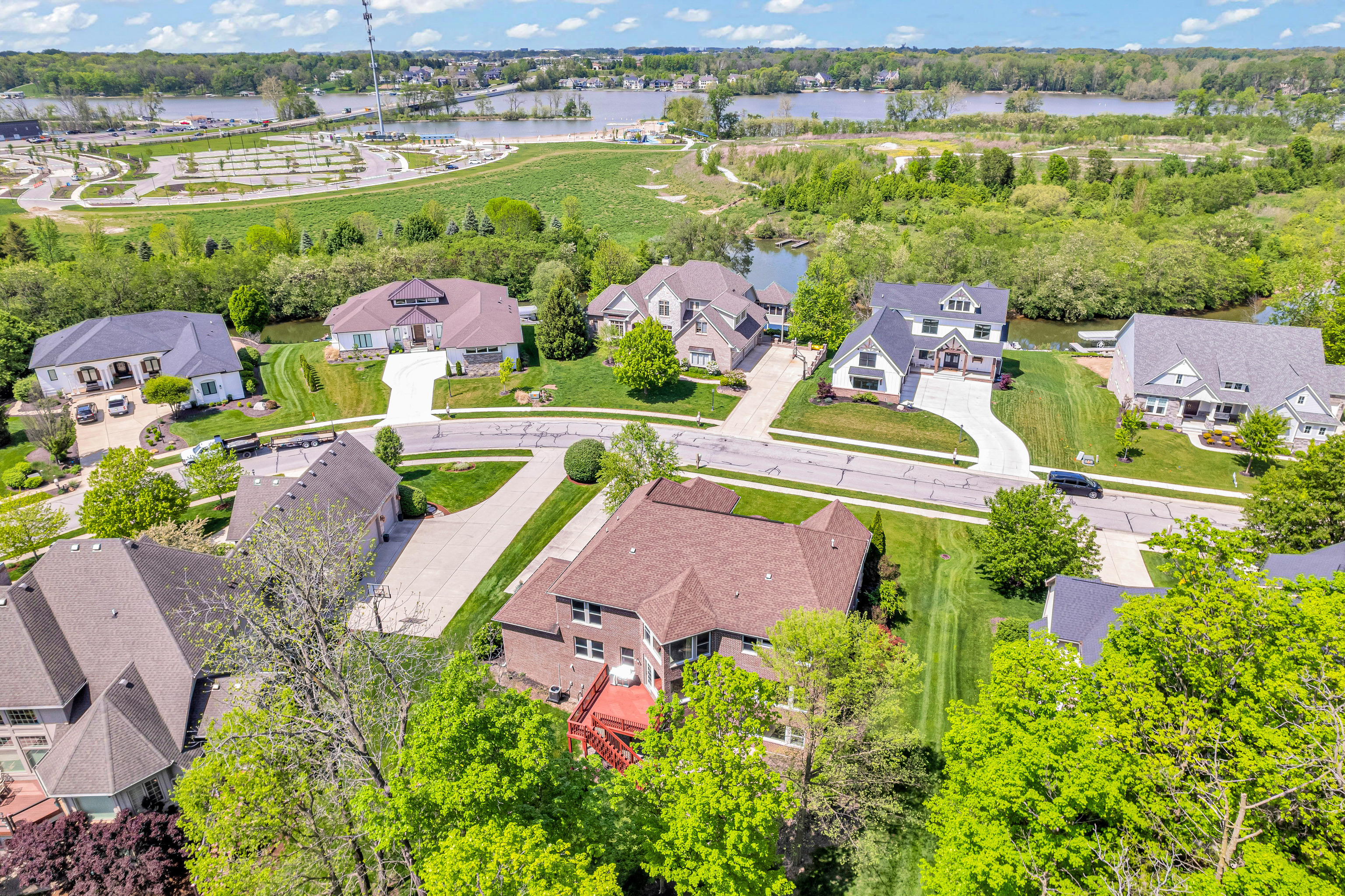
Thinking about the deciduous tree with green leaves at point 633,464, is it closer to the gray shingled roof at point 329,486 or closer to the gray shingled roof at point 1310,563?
the gray shingled roof at point 329,486

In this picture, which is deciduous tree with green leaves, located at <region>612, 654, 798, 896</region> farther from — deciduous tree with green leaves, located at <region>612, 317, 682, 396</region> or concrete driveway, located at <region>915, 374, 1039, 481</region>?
deciduous tree with green leaves, located at <region>612, 317, 682, 396</region>

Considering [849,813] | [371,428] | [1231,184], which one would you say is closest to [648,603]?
[849,813]

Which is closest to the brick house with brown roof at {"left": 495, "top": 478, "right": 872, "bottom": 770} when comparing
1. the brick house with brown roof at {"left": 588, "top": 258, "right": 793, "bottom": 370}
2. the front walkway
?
the front walkway

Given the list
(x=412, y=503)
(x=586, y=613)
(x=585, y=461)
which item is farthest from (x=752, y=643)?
(x=412, y=503)

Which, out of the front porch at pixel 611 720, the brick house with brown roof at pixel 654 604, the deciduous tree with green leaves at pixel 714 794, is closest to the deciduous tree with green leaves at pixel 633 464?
the brick house with brown roof at pixel 654 604

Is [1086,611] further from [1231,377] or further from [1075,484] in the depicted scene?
[1231,377]

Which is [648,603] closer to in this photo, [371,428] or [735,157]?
[371,428]
